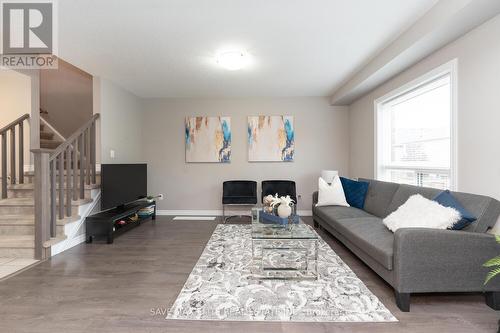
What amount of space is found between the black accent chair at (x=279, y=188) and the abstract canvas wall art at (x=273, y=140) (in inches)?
21.9

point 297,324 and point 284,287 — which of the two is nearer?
point 297,324

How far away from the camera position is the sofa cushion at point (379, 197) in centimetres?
325

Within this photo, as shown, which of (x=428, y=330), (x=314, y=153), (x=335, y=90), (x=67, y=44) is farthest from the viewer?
(x=314, y=153)

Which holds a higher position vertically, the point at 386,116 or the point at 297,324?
the point at 386,116

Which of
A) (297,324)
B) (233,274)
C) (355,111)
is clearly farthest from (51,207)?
(355,111)

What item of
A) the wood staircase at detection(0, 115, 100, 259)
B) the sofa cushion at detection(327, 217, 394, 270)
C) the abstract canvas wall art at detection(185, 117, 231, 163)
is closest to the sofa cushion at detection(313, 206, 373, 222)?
the sofa cushion at detection(327, 217, 394, 270)

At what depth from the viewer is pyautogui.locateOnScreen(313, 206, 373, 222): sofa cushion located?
10.8 ft

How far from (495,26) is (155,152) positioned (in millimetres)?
5443

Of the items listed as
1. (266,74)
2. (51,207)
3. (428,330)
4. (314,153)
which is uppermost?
(266,74)

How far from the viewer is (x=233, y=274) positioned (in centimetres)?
243

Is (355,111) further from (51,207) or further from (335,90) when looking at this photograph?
(51,207)

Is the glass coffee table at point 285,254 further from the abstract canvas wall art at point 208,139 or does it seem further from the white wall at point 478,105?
the abstract canvas wall art at point 208,139

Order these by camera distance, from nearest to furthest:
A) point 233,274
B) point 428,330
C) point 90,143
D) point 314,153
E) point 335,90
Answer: point 428,330 → point 233,274 → point 90,143 → point 335,90 → point 314,153

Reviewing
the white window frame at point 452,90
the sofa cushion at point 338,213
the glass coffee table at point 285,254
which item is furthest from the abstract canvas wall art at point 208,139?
the white window frame at point 452,90
